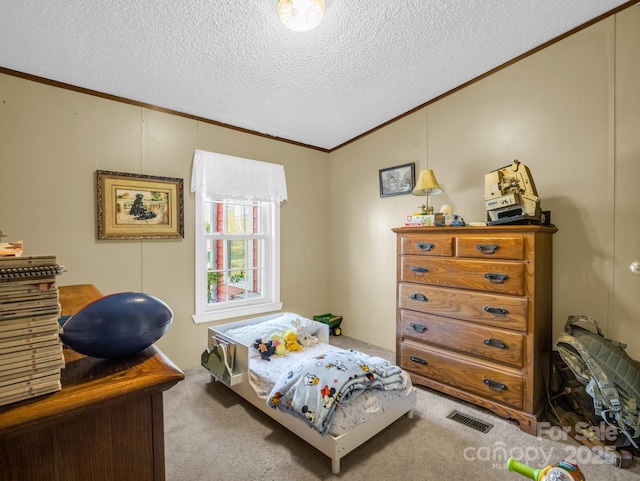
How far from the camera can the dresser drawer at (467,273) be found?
206 centimetres

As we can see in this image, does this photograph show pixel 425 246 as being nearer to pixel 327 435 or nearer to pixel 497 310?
pixel 497 310

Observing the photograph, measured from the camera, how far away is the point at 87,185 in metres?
2.48

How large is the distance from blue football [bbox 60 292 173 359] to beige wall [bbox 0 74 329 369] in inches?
84.7

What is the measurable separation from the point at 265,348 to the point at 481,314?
165cm

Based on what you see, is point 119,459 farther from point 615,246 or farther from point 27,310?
point 615,246

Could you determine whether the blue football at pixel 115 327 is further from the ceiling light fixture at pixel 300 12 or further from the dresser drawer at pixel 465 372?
the dresser drawer at pixel 465 372

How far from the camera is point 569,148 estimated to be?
228cm

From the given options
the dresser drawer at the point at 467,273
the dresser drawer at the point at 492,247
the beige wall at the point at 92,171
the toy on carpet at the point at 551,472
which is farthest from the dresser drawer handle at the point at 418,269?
the beige wall at the point at 92,171

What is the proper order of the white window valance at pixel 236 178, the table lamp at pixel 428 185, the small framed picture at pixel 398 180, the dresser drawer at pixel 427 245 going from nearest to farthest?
the dresser drawer at pixel 427 245, the table lamp at pixel 428 185, the white window valance at pixel 236 178, the small framed picture at pixel 398 180

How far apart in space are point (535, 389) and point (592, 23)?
255cm

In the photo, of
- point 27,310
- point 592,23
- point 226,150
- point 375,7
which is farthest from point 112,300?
point 592,23

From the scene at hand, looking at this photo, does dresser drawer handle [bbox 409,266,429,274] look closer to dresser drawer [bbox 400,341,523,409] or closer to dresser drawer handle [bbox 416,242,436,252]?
dresser drawer handle [bbox 416,242,436,252]

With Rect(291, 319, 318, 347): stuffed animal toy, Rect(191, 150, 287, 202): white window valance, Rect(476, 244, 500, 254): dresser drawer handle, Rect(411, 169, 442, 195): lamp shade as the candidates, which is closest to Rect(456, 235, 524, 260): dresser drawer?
Rect(476, 244, 500, 254): dresser drawer handle

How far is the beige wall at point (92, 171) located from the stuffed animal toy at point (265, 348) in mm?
870
